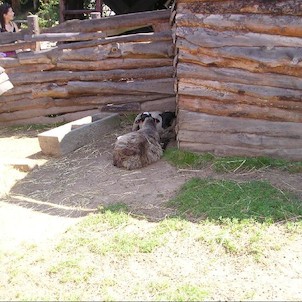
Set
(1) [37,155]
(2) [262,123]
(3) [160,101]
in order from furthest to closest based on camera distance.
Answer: (3) [160,101] → (1) [37,155] → (2) [262,123]

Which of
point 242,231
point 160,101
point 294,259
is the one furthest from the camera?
point 160,101

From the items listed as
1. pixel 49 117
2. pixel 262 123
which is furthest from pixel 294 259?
pixel 49 117

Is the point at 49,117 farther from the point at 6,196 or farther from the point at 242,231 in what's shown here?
the point at 242,231

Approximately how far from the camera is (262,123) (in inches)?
208

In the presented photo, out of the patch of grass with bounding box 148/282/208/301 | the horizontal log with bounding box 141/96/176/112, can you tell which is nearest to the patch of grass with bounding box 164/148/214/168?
the horizontal log with bounding box 141/96/176/112

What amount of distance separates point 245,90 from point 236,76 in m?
0.21

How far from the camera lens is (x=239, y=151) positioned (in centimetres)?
544

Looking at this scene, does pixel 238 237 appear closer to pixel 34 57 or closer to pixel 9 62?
pixel 34 57

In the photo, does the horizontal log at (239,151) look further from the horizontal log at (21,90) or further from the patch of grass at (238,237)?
the horizontal log at (21,90)

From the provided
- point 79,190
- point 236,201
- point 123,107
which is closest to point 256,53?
point 236,201

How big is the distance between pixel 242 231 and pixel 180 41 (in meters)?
2.67

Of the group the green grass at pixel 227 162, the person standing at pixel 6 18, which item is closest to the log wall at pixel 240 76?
the green grass at pixel 227 162

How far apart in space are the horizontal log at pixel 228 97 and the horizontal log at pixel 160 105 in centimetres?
171

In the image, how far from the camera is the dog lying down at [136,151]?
18.3 ft
